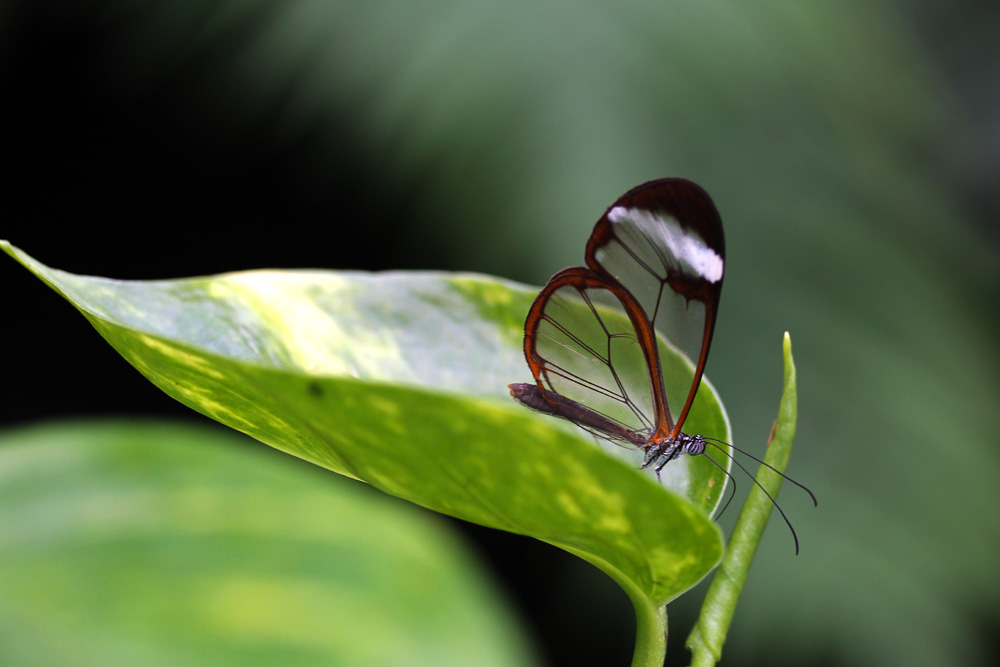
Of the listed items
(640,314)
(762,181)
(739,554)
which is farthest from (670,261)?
(762,181)

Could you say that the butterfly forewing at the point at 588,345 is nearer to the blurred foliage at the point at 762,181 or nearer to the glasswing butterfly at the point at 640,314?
the glasswing butterfly at the point at 640,314

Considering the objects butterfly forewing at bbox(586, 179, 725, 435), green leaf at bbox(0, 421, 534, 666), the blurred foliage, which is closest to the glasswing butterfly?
butterfly forewing at bbox(586, 179, 725, 435)

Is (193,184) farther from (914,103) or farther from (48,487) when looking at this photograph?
(914,103)

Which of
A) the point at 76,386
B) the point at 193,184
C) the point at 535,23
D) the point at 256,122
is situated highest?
the point at 535,23

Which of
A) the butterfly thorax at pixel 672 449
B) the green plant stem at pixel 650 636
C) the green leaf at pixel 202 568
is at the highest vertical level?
the butterfly thorax at pixel 672 449

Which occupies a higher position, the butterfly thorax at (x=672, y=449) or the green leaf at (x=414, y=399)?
the green leaf at (x=414, y=399)

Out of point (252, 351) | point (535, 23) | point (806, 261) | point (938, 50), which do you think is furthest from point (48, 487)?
point (938, 50)

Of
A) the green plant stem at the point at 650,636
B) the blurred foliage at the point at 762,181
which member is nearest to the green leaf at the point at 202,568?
the green plant stem at the point at 650,636

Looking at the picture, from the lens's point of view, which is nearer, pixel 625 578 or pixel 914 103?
pixel 625 578
